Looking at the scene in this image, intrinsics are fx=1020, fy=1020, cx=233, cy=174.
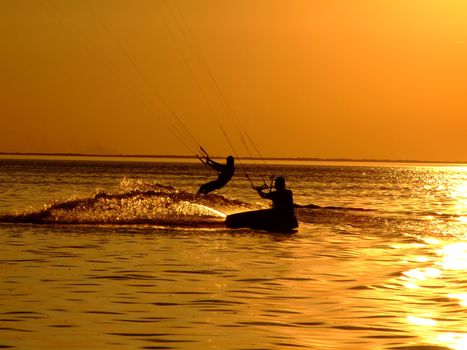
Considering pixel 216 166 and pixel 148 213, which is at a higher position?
pixel 216 166

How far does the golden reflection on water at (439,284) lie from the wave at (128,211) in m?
9.82

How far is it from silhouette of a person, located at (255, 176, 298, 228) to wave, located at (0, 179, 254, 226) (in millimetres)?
2849

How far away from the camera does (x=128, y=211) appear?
37656 mm

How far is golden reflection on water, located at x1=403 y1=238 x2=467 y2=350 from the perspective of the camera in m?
14.9

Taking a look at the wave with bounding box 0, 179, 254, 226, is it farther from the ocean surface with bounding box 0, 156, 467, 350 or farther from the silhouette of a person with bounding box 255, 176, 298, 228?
the silhouette of a person with bounding box 255, 176, 298, 228

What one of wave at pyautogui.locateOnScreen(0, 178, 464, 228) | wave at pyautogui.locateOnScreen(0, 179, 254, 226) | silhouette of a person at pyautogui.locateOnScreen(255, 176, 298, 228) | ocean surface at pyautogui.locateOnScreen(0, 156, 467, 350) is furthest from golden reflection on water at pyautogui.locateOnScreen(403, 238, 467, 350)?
wave at pyautogui.locateOnScreen(0, 179, 254, 226)

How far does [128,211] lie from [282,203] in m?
6.88

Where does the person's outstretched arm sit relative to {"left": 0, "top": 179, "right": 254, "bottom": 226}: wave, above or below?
above

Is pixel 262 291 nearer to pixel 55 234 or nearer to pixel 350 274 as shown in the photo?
pixel 350 274

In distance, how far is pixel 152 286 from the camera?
19.2 m

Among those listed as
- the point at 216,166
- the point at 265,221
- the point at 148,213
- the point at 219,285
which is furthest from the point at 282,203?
the point at 219,285

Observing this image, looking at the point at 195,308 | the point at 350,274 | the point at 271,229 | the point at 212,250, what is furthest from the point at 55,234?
the point at 195,308

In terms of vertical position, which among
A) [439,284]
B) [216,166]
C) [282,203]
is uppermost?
[216,166]

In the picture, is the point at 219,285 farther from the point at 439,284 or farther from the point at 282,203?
the point at 282,203
